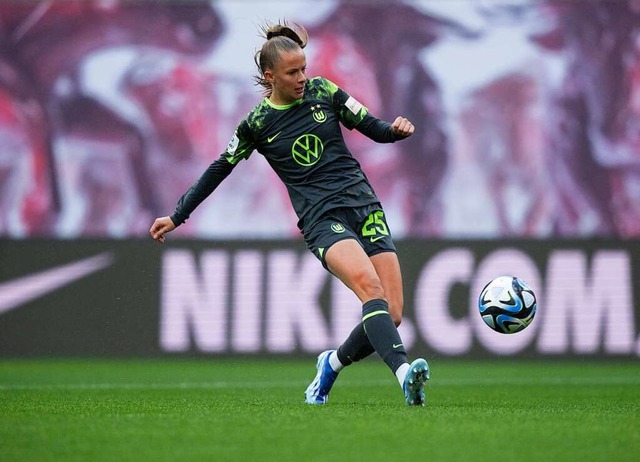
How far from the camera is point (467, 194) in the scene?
56.3ft

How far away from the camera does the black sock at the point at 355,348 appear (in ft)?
23.4

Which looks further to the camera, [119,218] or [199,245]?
[119,218]

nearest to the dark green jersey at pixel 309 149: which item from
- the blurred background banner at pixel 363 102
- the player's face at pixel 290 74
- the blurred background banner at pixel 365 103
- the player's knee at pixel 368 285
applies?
the player's face at pixel 290 74

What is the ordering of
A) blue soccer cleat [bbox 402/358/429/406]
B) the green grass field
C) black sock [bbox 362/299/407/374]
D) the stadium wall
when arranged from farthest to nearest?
the stadium wall < black sock [bbox 362/299/407/374] < blue soccer cleat [bbox 402/358/429/406] < the green grass field

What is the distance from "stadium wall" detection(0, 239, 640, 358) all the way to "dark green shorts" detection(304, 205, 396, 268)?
667cm

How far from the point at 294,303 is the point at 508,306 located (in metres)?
6.89

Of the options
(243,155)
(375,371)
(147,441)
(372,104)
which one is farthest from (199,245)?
(147,441)

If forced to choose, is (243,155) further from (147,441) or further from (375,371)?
(375,371)

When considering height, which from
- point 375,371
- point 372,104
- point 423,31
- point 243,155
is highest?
point 423,31

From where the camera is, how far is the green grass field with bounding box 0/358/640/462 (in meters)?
4.76

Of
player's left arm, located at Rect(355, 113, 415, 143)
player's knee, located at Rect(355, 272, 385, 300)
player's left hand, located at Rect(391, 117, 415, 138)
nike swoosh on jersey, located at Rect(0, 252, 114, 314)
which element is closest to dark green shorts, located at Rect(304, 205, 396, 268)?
player's knee, located at Rect(355, 272, 385, 300)

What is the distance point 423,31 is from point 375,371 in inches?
270

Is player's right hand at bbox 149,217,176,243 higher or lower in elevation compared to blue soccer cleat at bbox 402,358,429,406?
higher

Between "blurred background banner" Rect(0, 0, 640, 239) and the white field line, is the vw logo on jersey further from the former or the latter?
"blurred background banner" Rect(0, 0, 640, 239)
